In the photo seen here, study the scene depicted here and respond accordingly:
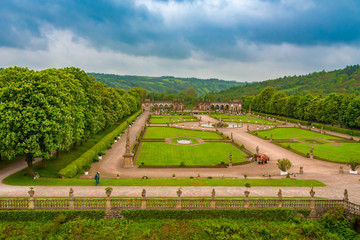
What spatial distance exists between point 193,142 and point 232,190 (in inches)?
1202

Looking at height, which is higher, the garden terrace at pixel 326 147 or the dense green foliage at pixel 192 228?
the garden terrace at pixel 326 147

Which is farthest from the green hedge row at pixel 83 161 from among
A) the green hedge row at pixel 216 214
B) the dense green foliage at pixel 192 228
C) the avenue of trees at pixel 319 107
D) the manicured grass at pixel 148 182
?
the avenue of trees at pixel 319 107

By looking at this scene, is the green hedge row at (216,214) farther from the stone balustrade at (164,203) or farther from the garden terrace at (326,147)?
the garden terrace at (326,147)

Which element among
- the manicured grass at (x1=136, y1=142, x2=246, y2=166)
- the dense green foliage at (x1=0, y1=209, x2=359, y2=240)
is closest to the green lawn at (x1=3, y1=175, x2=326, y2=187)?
the dense green foliage at (x1=0, y1=209, x2=359, y2=240)

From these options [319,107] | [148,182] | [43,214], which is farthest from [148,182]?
[319,107]

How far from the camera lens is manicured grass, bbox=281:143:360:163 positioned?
4156cm

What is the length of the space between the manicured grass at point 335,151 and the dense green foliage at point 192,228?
24980 mm

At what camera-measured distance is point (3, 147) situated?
23.7m

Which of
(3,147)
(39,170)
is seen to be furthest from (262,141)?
(3,147)

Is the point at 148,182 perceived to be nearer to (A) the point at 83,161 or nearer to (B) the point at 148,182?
(B) the point at 148,182

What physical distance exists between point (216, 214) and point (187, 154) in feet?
77.3

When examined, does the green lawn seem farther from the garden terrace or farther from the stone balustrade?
the garden terrace

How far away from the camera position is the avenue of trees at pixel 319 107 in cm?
7062

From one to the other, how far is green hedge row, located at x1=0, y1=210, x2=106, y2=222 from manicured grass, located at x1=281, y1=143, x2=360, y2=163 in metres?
38.6
